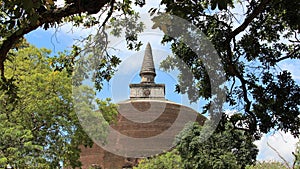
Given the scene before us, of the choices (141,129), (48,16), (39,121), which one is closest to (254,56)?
(48,16)

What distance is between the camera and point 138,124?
30891mm

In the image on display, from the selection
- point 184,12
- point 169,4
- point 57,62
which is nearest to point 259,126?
point 184,12

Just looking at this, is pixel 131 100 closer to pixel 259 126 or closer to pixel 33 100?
pixel 33 100

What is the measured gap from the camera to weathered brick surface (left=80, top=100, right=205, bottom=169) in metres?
30.0

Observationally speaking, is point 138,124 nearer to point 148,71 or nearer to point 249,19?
point 148,71

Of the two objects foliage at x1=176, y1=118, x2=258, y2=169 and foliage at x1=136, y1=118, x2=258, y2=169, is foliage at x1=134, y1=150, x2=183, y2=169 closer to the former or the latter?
foliage at x1=136, y1=118, x2=258, y2=169

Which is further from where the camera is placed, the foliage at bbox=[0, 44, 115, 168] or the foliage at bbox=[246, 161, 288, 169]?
the foliage at bbox=[246, 161, 288, 169]

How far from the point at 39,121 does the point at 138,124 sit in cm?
1582

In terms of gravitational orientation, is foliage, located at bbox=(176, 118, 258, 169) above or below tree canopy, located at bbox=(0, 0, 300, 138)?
above

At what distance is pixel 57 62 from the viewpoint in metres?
7.91

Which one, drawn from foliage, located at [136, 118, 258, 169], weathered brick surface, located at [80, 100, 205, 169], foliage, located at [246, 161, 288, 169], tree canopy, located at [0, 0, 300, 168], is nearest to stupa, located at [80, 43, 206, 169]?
weathered brick surface, located at [80, 100, 205, 169]

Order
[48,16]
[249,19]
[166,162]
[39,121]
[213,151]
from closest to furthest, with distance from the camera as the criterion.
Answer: [48,16] → [249,19] → [39,121] → [213,151] → [166,162]

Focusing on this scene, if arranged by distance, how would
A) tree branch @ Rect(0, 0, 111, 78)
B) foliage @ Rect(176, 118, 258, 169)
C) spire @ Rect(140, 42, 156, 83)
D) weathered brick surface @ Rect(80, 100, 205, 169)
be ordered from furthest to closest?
spire @ Rect(140, 42, 156, 83) < weathered brick surface @ Rect(80, 100, 205, 169) < foliage @ Rect(176, 118, 258, 169) < tree branch @ Rect(0, 0, 111, 78)

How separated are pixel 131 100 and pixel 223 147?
11.8 metres
